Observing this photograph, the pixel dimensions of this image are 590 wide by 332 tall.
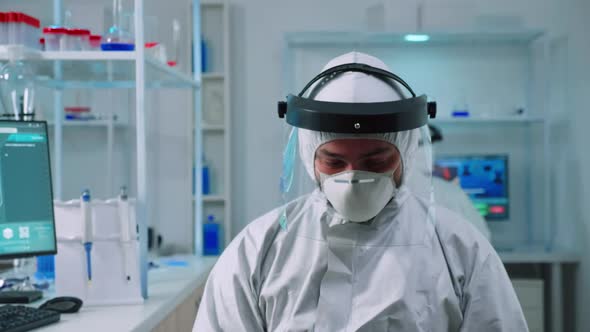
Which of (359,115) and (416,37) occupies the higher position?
(416,37)

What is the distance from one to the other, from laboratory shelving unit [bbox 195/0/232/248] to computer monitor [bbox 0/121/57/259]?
215 centimetres

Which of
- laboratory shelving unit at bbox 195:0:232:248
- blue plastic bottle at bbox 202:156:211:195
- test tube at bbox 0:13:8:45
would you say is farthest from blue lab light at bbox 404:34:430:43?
test tube at bbox 0:13:8:45

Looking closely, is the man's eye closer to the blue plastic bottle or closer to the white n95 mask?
the white n95 mask

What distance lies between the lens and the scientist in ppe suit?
1.20 meters

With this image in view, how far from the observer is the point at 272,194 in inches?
162

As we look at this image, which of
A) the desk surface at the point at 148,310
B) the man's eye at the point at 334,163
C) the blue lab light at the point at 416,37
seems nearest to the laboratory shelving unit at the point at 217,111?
the blue lab light at the point at 416,37

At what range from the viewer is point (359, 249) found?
1278 millimetres

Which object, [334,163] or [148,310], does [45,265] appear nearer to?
[148,310]

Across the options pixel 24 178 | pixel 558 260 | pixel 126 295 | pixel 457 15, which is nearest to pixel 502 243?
pixel 558 260

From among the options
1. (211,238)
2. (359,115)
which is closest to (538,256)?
(211,238)

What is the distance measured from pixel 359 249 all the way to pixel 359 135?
0.23 m

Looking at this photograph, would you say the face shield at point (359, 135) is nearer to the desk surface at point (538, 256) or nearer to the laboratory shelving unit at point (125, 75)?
the laboratory shelving unit at point (125, 75)

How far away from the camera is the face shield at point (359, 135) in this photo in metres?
1.17

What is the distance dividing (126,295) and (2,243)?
1.21ft
